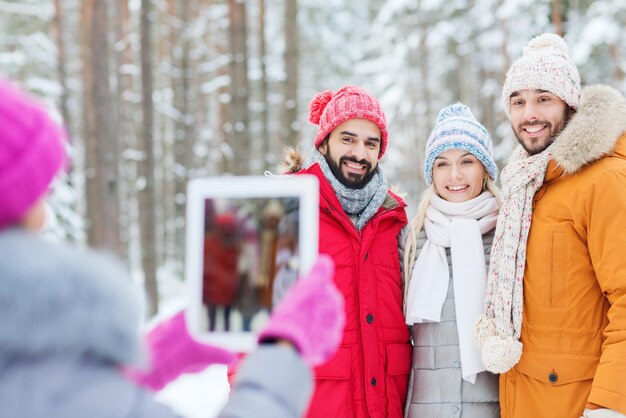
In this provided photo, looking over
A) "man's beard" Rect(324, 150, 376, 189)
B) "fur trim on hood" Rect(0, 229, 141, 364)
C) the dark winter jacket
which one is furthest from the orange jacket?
"fur trim on hood" Rect(0, 229, 141, 364)

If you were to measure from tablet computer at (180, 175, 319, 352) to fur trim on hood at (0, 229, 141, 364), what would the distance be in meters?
0.37

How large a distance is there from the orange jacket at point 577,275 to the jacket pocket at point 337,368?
33.5 inches

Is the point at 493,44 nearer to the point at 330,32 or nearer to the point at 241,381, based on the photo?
the point at 330,32

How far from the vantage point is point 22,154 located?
1.40m

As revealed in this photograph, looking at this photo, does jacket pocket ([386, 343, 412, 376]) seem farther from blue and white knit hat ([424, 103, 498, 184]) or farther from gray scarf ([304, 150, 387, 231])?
blue and white knit hat ([424, 103, 498, 184])

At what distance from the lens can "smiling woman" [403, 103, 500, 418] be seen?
3.32 meters

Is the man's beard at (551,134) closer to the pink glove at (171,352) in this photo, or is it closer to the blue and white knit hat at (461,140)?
the blue and white knit hat at (461,140)

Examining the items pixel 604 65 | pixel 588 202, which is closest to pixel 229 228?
pixel 588 202

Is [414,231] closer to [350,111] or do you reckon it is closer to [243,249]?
[350,111]

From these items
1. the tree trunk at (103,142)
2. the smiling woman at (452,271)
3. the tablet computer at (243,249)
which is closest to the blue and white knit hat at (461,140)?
the smiling woman at (452,271)

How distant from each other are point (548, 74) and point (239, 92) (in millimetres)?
9343

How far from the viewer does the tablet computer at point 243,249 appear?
5.84 ft

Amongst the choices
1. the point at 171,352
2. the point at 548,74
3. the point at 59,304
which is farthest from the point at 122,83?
the point at 59,304

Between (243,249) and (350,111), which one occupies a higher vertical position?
(350,111)
